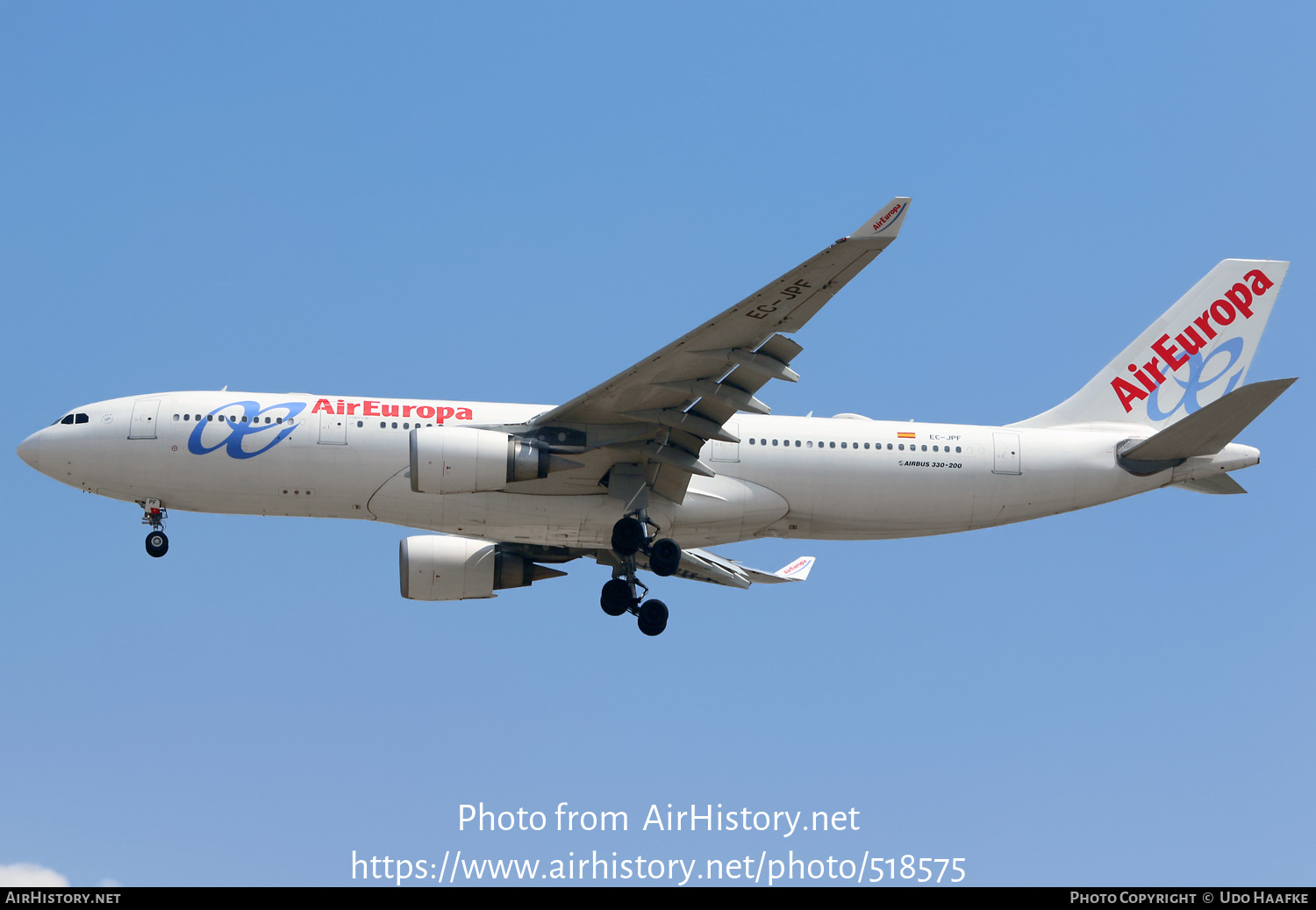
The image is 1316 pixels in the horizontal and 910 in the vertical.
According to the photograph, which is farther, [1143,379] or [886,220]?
[1143,379]

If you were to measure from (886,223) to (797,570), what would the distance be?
1468 cm

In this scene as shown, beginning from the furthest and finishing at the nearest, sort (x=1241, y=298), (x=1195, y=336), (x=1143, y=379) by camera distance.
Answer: (x=1241, y=298)
(x=1195, y=336)
(x=1143, y=379)

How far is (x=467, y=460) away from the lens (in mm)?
25500

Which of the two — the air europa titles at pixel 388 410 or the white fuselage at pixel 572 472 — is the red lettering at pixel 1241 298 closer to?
the white fuselage at pixel 572 472

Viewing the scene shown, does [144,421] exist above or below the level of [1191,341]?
below

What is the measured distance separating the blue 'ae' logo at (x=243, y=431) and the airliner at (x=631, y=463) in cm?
4

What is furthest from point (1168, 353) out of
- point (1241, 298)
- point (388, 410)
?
point (388, 410)

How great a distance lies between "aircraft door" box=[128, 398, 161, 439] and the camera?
89.7 feet

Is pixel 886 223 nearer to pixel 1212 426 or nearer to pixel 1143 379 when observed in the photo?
pixel 1212 426

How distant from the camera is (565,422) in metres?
26.5

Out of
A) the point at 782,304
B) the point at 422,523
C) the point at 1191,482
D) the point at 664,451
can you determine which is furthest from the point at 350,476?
the point at 1191,482

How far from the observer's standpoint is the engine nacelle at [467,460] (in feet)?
83.3

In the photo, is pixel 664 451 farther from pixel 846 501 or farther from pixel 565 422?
pixel 846 501

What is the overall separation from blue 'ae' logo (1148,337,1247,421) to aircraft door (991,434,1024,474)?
4.08 m
